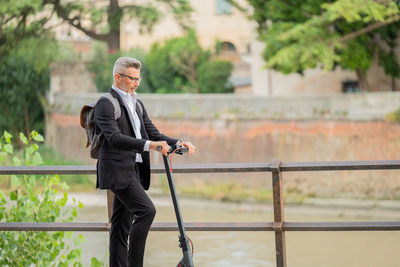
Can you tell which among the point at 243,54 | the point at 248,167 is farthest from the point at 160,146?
the point at 243,54

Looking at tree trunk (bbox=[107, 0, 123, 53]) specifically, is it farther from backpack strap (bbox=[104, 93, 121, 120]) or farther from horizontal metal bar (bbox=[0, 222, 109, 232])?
backpack strap (bbox=[104, 93, 121, 120])

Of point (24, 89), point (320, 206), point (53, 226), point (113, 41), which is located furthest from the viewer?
point (113, 41)

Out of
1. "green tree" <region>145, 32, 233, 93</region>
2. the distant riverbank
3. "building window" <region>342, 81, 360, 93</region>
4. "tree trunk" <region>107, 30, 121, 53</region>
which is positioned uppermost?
"tree trunk" <region>107, 30, 121, 53</region>

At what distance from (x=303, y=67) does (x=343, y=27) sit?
1520 mm

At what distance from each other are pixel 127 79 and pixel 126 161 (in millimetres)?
433

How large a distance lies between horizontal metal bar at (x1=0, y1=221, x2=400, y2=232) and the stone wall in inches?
610

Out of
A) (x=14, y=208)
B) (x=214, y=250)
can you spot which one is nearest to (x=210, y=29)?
(x=214, y=250)

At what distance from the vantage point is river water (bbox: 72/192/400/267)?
586 inches

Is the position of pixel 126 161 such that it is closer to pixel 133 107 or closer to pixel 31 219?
pixel 133 107

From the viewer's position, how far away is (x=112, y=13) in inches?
1091

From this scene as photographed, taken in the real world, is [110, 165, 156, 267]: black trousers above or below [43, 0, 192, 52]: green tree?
below

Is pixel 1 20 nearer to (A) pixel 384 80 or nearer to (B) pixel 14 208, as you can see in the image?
(A) pixel 384 80

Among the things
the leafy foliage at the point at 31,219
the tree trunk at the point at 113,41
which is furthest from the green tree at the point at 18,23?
the leafy foliage at the point at 31,219

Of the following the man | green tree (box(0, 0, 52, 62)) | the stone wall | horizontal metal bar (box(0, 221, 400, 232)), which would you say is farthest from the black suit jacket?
green tree (box(0, 0, 52, 62))
